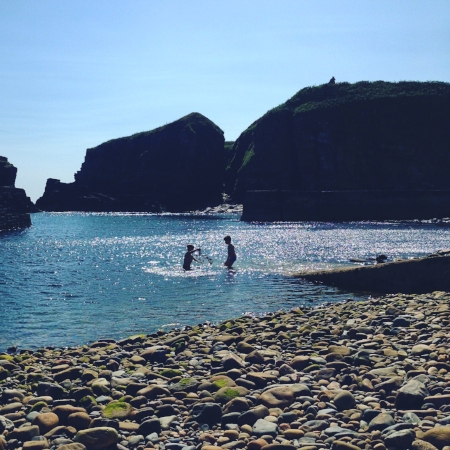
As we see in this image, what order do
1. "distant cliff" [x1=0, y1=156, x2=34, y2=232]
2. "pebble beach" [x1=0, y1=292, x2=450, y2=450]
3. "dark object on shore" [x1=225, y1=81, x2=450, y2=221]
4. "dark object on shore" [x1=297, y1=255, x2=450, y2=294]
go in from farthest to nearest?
"dark object on shore" [x1=225, y1=81, x2=450, y2=221] < "distant cliff" [x1=0, y1=156, x2=34, y2=232] < "dark object on shore" [x1=297, y1=255, x2=450, y2=294] < "pebble beach" [x1=0, y1=292, x2=450, y2=450]

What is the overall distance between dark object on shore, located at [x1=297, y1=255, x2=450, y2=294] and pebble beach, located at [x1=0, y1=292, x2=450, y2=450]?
28.8ft

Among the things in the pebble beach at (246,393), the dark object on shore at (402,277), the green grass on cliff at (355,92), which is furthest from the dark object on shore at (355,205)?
the pebble beach at (246,393)

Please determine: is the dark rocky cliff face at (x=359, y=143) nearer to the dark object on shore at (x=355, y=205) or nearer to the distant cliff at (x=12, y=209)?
the dark object on shore at (x=355, y=205)

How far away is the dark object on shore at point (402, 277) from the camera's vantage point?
71.8 feet

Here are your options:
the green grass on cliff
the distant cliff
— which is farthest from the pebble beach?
the green grass on cliff

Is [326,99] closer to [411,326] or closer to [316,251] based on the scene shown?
[316,251]

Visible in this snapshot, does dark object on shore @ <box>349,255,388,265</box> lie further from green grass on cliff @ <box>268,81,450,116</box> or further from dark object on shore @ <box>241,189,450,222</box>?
green grass on cliff @ <box>268,81,450,116</box>

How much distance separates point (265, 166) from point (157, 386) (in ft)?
485

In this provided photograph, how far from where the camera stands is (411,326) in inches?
523

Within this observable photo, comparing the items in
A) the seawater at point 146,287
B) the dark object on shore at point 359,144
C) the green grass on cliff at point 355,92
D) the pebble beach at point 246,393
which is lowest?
the seawater at point 146,287

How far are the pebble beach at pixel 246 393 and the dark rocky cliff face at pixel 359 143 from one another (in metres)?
131

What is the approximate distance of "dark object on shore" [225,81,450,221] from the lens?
460 feet

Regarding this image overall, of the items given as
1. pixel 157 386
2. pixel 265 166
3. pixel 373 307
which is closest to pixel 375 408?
pixel 157 386

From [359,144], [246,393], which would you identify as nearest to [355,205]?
[359,144]
